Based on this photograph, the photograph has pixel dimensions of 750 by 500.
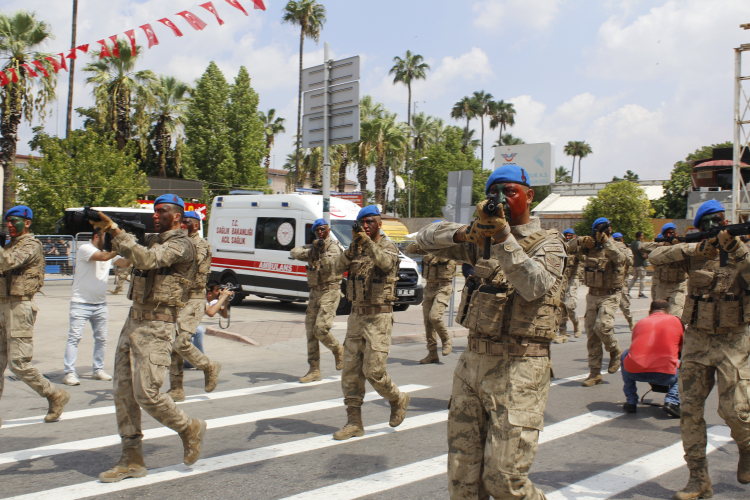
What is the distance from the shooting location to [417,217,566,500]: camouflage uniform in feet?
9.33

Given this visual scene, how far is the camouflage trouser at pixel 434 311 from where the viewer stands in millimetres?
9047

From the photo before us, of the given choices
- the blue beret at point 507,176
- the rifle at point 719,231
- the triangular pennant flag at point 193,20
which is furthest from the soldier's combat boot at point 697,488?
the triangular pennant flag at point 193,20

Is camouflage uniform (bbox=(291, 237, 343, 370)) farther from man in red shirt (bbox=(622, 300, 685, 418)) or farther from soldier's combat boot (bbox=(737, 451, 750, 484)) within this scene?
soldier's combat boot (bbox=(737, 451, 750, 484))

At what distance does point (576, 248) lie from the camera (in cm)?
852

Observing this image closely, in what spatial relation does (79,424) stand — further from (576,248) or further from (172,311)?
(576,248)

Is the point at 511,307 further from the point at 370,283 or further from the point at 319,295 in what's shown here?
the point at 319,295

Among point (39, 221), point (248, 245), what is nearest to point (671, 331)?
point (248, 245)

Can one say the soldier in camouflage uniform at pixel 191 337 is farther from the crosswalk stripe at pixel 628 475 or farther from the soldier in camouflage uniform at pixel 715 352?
the soldier in camouflage uniform at pixel 715 352

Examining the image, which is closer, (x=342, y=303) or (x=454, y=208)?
(x=454, y=208)

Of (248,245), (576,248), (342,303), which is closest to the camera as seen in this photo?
(576,248)

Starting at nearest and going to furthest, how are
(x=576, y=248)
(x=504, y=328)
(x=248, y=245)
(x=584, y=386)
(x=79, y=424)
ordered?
(x=504, y=328), (x=79, y=424), (x=584, y=386), (x=576, y=248), (x=248, y=245)

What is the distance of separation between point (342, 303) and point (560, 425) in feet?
27.4

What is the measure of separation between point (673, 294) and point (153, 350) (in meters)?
7.72

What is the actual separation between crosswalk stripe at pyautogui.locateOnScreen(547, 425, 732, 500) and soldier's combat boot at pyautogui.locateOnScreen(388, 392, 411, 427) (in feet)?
5.70
